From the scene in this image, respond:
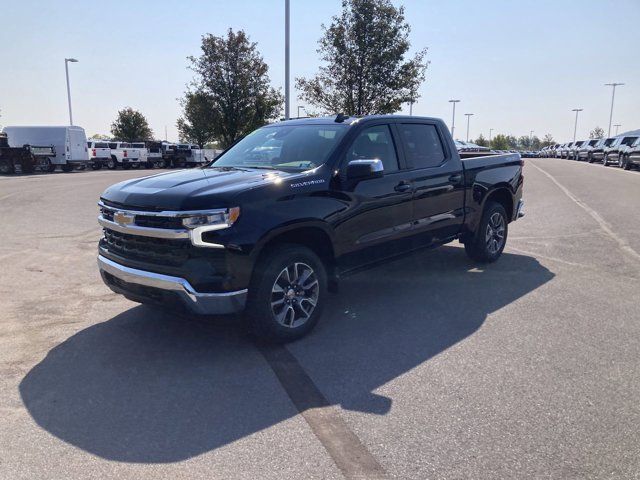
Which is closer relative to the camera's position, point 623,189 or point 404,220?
point 404,220

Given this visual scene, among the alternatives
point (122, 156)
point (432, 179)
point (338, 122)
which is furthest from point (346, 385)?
point (122, 156)

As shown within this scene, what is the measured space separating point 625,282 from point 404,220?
2958 millimetres

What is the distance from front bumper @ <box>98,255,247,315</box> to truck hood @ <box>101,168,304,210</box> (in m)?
0.53

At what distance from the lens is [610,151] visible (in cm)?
3394

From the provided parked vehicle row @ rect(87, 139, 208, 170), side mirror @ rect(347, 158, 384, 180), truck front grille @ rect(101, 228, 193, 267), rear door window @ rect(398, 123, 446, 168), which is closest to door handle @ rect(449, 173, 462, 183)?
rear door window @ rect(398, 123, 446, 168)

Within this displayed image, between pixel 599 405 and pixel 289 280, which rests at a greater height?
pixel 289 280

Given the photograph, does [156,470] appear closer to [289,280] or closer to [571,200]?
[289,280]

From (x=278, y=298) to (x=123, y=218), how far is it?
1.40 meters

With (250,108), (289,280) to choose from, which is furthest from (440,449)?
(250,108)

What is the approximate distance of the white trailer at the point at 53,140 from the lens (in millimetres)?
28062

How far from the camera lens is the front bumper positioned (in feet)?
12.2

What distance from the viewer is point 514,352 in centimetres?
409

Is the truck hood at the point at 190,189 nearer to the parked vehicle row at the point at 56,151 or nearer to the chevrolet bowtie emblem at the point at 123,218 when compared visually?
the chevrolet bowtie emblem at the point at 123,218

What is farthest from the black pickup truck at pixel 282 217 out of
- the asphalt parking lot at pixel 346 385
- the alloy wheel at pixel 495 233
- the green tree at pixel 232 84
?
the green tree at pixel 232 84
